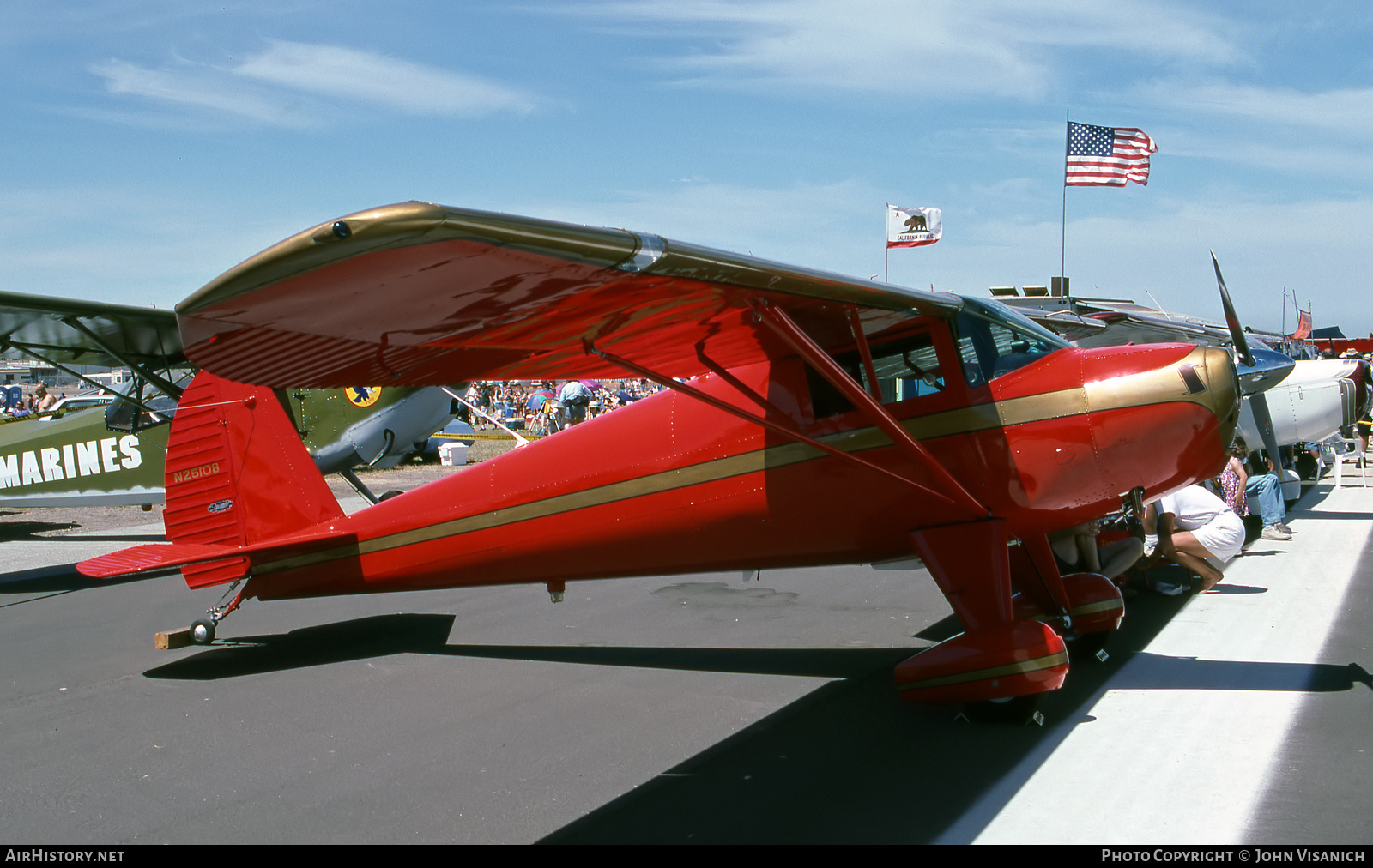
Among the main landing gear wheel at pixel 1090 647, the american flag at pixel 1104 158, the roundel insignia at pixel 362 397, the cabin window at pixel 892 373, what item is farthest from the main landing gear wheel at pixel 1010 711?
the american flag at pixel 1104 158

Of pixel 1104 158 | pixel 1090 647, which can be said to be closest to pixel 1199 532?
pixel 1090 647

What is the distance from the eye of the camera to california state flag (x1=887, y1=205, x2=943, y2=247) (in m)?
22.8

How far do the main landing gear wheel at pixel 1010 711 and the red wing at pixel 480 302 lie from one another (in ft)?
6.92

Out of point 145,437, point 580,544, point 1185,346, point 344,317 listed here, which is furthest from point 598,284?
point 145,437

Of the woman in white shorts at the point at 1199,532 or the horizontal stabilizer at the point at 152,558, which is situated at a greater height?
the horizontal stabilizer at the point at 152,558

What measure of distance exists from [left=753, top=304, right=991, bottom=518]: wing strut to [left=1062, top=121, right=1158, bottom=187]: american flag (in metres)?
17.5

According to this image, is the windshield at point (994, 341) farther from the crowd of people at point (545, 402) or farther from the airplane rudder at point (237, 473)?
the crowd of people at point (545, 402)

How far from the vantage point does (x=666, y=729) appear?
5012 millimetres

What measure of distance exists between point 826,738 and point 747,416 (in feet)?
5.53

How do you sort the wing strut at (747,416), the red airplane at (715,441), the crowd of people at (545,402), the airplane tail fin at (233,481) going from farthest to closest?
1. the crowd of people at (545,402)
2. the airplane tail fin at (233,481)
3. the wing strut at (747,416)
4. the red airplane at (715,441)

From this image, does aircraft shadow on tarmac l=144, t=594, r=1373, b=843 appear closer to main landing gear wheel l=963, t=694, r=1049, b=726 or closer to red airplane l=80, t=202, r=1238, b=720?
main landing gear wheel l=963, t=694, r=1049, b=726

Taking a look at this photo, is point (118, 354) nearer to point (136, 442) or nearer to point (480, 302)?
point (136, 442)

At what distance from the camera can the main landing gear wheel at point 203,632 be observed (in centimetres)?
704
